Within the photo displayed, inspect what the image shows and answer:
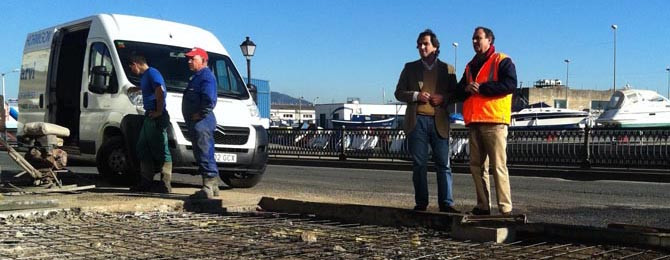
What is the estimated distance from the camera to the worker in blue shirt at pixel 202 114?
7.36 meters

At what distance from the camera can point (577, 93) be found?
253 feet

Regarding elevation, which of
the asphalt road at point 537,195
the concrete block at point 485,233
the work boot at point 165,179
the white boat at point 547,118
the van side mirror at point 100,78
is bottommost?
the asphalt road at point 537,195

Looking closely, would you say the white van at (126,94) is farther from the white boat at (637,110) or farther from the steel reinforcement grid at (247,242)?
the white boat at (637,110)

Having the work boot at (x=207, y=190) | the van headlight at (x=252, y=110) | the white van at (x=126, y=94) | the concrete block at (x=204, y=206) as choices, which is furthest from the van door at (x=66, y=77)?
the concrete block at (x=204, y=206)

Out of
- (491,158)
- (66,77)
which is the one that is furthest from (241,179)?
(491,158)

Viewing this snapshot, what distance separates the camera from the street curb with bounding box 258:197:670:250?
14.9ft

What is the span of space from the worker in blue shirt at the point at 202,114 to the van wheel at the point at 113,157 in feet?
6.83

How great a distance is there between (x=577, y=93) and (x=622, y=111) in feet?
155

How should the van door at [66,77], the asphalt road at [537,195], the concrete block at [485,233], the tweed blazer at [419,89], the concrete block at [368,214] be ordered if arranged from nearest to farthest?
the concrete block at [485,233], the concrete block at [368,214], the tweed blazer at [419,89], the asphalt road at [537,195], the van door at [66,77]

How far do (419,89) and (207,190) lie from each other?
270cm

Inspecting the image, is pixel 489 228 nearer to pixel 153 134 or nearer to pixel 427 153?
pixel 427 153

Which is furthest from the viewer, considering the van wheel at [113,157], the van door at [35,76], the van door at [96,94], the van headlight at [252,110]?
the van door at [35,76]

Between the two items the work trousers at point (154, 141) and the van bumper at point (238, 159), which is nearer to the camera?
the work trousers at point (154, 141)

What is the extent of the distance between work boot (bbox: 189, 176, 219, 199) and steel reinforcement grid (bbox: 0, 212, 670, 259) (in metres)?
1.13
